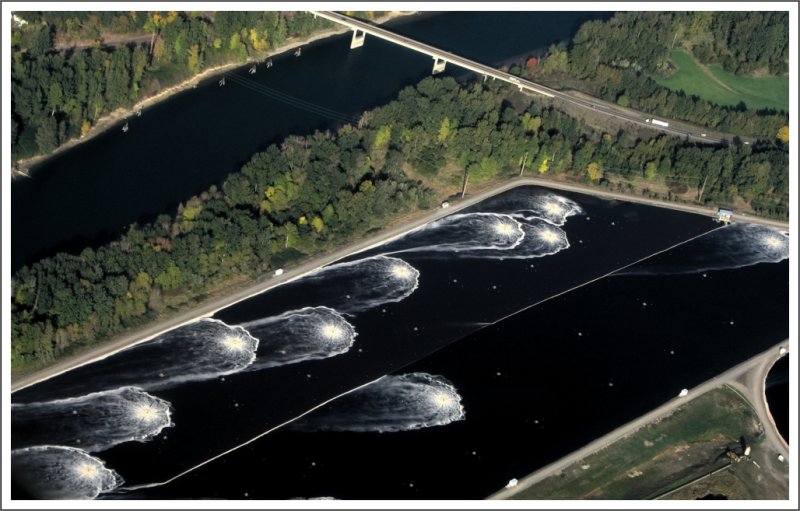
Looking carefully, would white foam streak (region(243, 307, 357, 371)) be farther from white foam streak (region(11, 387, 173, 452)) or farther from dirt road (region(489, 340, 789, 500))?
dirt road (region(489, 340, 789, 500))

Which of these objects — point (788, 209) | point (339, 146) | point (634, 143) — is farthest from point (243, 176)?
point (788, 209)

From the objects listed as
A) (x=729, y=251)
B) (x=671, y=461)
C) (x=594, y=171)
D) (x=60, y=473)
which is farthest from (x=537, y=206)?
(x=60, y=473)

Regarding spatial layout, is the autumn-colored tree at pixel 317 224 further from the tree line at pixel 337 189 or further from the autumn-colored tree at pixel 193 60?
the autumn-colored tree at pixel 193 60

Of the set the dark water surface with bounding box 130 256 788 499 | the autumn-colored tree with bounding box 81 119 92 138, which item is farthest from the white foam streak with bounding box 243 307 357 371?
the autumn-colored tree with bounding box 81 119 92 138

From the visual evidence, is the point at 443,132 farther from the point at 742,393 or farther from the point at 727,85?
the point at 727,85

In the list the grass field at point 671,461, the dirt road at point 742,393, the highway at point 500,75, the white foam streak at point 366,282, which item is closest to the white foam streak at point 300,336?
the white foam streak at point 366,282

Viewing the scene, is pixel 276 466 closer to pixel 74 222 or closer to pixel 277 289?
pixel 277 289
